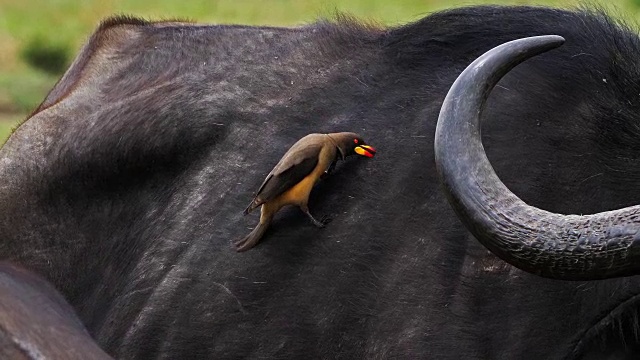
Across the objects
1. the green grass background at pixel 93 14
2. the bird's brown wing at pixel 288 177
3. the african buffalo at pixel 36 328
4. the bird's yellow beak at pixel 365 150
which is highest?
the african buffalo at pixel 36 328

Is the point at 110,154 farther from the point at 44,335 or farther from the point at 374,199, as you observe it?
the point at 44,335

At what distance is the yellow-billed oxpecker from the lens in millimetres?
4414

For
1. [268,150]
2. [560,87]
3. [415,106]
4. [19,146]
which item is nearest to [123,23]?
[19,146]

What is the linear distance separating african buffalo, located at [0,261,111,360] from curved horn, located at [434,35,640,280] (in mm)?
1159

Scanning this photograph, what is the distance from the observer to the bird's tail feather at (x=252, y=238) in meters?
4.64

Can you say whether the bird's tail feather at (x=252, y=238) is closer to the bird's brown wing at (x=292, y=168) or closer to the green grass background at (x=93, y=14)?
the bird's brown wing at (x=292, y=168)

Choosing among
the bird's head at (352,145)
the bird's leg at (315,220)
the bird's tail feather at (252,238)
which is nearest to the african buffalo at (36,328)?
the bird's tail feather at (252,238)

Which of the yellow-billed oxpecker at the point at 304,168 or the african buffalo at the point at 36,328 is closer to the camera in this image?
the african buffalo at the point at 36,328

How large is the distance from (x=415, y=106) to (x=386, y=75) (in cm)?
28

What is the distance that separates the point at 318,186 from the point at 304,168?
197mm

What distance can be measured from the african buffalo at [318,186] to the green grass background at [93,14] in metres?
12.2

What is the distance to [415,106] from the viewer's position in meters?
4.66

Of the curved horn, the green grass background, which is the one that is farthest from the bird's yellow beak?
the green grass background

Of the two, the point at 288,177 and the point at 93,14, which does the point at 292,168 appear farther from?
the point at 93,14
